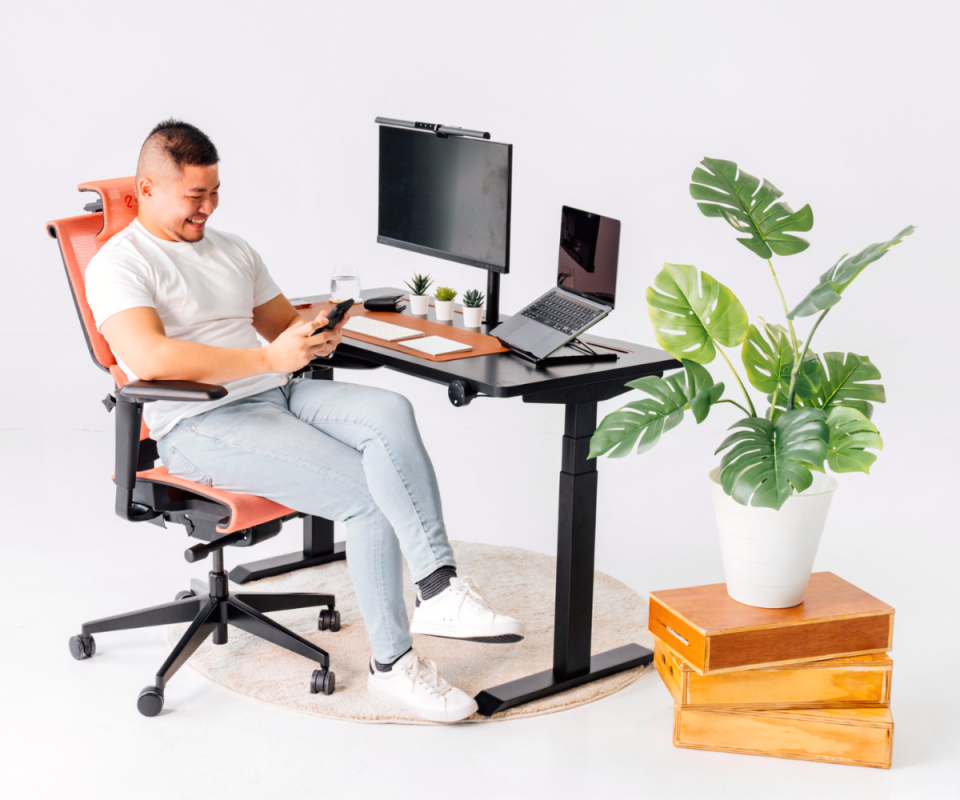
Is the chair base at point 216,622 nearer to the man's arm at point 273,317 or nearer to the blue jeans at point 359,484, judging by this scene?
the blue jeans at point 359,484

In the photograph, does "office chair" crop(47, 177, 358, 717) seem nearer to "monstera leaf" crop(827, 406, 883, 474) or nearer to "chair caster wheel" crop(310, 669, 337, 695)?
"chair caster wheel" crop(310, 669, 337, 695)

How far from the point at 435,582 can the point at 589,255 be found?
849 mm

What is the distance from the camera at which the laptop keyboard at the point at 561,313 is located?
96.6 inches

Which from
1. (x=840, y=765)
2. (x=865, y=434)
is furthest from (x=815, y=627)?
(x=865, y=434)

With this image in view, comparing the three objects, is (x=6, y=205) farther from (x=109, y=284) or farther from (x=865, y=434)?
(x=865, y=434)

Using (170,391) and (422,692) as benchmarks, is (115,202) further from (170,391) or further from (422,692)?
(422,692)

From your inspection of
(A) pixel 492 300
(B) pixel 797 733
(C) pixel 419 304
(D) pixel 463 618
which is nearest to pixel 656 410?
(D) pixel 463 618

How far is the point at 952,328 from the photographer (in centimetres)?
474

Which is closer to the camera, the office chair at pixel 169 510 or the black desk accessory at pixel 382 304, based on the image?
the office chair at pixel 169 510

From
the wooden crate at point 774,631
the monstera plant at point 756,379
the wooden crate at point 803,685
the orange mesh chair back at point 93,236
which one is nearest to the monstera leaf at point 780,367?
the monstera plant at point 756,379

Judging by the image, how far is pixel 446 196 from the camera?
9.54 ft

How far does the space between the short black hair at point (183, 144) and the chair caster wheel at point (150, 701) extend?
119 centimetres

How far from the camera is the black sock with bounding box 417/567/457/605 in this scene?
2297mm

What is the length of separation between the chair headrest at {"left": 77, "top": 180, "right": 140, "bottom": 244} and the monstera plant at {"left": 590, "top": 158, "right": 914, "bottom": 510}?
50.2 inches
